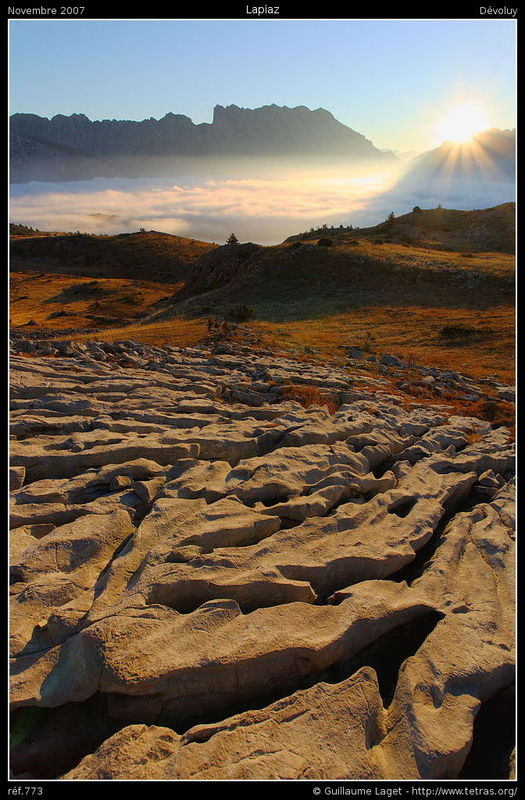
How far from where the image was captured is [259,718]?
523 cm

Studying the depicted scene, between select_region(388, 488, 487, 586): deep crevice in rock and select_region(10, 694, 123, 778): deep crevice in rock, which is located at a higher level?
select_region(388, 488, 487, 586): deep crevice in rock

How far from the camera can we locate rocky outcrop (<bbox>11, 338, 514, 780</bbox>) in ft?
16.5

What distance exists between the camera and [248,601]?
6.75 metres

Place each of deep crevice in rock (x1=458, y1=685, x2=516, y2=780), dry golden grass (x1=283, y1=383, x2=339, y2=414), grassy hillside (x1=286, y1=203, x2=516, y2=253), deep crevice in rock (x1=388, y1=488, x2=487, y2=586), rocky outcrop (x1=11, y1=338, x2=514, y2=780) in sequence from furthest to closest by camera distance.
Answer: grassy hillside (x1=286, y1=203, x2=516, y2=253) < dry golden grass (x1=283, y1=383, x2=339, y2=414) < deep crevice in rock (x1=388, y1=488, x2=487, y2=586) < deep crevice in rock (x1=458, y1=685, x2=516, y2=780) < rocky outcrop (x1=11, y1=338, x2=514, y2=780)

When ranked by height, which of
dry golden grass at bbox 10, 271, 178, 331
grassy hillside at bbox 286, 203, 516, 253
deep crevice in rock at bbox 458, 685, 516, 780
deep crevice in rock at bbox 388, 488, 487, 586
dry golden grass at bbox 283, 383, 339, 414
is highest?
grassy hillside at bbox 286, 203, 516, 253

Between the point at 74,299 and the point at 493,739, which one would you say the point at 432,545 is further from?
the point at 74,299

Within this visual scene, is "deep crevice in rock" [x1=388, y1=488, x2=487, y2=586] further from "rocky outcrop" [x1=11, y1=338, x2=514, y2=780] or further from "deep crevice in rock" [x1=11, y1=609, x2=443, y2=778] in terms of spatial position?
"deep crevice in rock" [x1=11, y1=609, x2=443, y2=778]

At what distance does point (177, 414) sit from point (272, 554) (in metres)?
7.30

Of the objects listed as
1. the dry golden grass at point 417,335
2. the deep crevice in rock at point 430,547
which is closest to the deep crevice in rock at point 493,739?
the deep crevice in rock at point 430,547

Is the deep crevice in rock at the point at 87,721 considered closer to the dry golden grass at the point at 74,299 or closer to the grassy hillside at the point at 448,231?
the dry golden grass at the point at 74,299

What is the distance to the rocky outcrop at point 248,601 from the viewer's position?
502 cm

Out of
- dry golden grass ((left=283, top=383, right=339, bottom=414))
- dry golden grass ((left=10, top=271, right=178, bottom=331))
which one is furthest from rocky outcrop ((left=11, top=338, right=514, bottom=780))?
dry golden grass ((left=10, top=271, right=178, bottom=331))

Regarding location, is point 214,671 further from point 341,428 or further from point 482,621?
point 341,428
